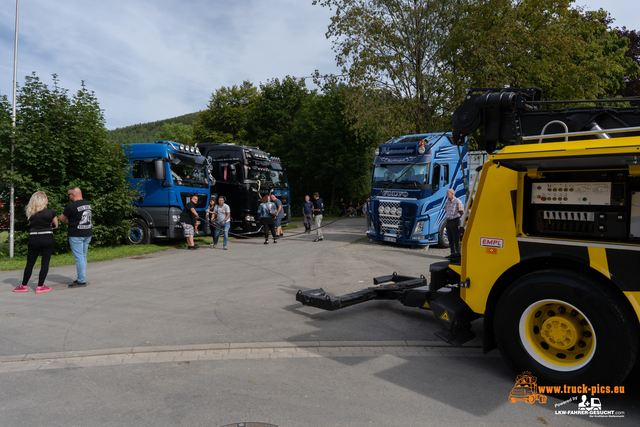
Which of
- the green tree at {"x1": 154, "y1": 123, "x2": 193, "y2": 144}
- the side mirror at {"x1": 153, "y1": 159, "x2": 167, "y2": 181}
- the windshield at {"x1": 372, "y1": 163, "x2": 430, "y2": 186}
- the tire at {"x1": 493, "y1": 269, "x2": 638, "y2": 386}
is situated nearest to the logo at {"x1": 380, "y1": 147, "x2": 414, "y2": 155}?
the windshield at {"x1": 372, "y1": 163, "x2": 430, "y2": 186}

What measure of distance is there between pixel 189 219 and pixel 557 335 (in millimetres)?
12217

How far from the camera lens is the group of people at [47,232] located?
7436 millimetres

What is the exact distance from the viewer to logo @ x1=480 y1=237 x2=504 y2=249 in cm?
414

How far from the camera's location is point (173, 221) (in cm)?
1414

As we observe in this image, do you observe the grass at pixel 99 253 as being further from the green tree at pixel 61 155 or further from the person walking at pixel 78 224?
the person walking at pixel 78 224

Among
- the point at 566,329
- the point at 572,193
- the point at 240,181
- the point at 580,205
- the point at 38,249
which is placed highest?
the point at 240,181

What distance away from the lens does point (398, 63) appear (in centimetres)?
2133

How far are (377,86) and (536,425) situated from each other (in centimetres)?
1989

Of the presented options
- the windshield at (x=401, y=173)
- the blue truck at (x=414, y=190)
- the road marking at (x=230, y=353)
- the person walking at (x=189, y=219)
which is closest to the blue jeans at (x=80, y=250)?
the road marking at (x=230, y=353)

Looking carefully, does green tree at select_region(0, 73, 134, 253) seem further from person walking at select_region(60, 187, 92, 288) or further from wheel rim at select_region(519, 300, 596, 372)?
wheel rim at select_region(519, 300, 596, 372)

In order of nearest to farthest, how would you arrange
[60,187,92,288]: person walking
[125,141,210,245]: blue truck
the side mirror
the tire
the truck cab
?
the tire, [60,187,92,288]: person walking, the side mirror, [125,141,210,245]: blue truck, the truck cab

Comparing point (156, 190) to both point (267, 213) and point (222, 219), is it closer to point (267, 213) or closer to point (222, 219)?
point (222, 219)

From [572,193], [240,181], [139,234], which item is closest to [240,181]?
[240,181]

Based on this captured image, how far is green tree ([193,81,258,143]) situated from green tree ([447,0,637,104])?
98.7 ft
